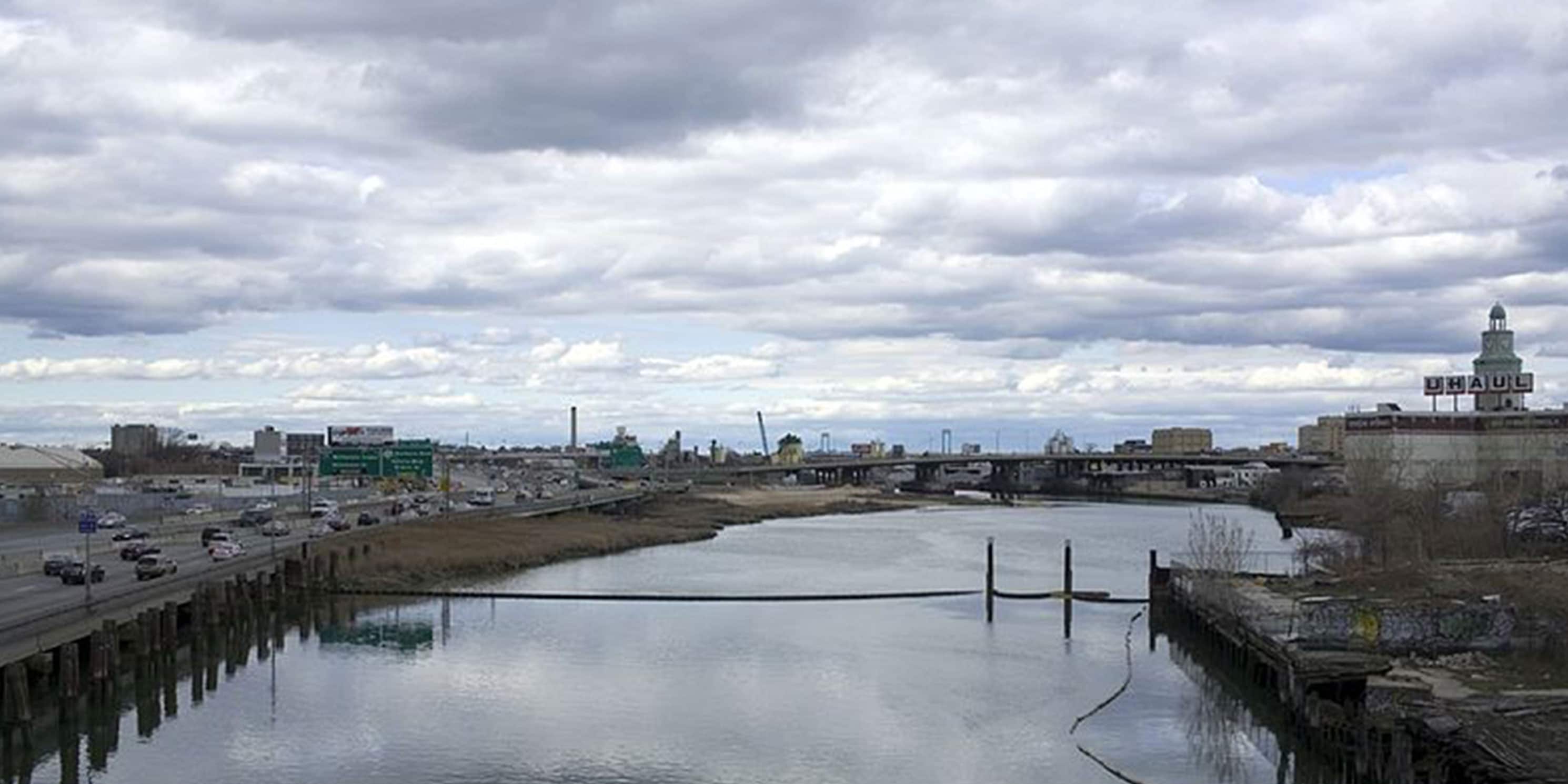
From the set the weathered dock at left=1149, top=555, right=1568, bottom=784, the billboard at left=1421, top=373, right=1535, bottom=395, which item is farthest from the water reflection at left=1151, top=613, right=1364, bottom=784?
the billboard at left=1421, top=373, right=1535, bottom=395

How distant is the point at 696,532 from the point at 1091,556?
37470 millimetres

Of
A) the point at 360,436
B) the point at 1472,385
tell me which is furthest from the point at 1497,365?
the point at 360,436

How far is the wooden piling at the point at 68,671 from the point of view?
138ft

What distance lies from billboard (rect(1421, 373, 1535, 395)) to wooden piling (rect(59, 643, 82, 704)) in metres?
134

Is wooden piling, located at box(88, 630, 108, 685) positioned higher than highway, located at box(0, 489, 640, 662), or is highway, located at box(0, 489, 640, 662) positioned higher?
highway, located at box(0, 489, 640, 662)

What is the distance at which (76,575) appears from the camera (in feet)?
194

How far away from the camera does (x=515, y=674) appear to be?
49.3m

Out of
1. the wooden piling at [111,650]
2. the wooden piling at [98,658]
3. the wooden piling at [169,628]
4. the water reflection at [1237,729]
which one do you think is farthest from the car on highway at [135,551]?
the water reflection at [1237,729]

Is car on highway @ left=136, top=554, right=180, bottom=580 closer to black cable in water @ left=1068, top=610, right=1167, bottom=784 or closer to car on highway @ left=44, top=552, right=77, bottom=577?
car on highway @ left=44, top=552, right=77, bottom=577

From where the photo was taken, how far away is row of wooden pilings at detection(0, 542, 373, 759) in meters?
41.6

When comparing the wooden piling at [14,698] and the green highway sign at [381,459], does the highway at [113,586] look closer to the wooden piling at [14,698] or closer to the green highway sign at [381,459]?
the wooden piling at [14,698]

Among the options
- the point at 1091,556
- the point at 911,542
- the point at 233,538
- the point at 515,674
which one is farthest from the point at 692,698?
the point at 911,542

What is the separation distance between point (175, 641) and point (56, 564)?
11.0 m

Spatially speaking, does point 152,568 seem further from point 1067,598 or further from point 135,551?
point 1067,598
